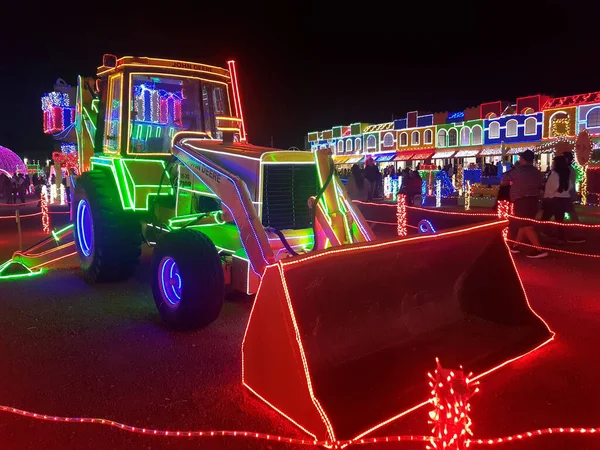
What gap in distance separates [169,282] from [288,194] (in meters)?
1.57

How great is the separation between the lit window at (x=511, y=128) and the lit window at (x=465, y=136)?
3522mm

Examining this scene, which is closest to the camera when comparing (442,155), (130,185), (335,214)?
(335,214)

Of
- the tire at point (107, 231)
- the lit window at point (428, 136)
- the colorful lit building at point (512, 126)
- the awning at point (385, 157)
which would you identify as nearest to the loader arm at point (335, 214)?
the tire at point (107, 231)

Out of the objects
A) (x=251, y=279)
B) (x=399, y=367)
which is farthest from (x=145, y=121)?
(x=399, y=367)

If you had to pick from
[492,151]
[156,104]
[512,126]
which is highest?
[512,126]

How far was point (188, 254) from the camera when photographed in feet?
16.5

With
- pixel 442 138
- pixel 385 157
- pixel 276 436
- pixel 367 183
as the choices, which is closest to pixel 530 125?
pixel 442 138

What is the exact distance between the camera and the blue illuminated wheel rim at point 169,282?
5.39 m

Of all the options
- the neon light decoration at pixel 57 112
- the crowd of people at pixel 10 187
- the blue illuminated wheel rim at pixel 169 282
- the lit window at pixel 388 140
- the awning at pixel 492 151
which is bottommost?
the blue illuminated wheel rim at pixel 169 282

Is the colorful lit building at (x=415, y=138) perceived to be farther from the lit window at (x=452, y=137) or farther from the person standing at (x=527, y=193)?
the person standing at (x=527, y=193)

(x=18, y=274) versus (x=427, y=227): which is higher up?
(x=427, y=227)

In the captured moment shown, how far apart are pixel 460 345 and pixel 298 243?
2001mm

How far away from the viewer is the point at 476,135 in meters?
39.8

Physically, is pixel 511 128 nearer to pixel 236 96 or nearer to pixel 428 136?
pixel 428 136
